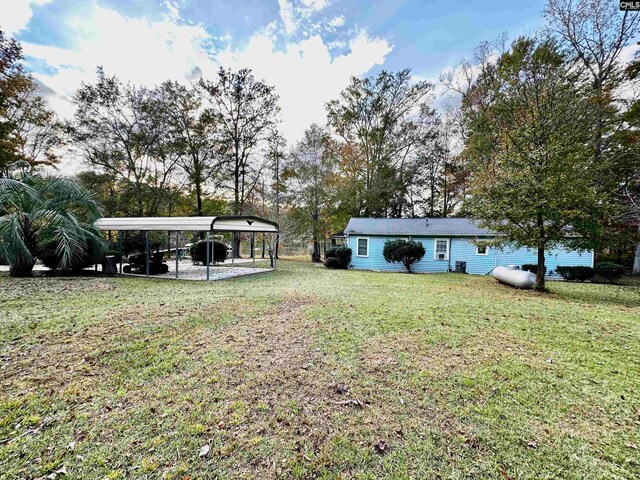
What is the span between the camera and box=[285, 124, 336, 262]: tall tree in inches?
758

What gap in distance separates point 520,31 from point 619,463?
20583 millimetres

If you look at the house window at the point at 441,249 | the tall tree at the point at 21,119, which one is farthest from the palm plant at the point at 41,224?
the house window at the point at 441,249

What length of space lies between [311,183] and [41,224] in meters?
14.1

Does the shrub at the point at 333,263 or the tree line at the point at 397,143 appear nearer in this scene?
Result: the tree line at the point at 397,143

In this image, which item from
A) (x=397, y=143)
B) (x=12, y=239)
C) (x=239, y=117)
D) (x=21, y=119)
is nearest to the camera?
(x=12, y=239)

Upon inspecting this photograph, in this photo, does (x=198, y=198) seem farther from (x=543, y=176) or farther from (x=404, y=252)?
(x=543, y=176)

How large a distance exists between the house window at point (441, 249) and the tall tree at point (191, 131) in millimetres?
16121

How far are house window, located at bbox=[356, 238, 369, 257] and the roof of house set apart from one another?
500 mm

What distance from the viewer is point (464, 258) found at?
47.8 feet

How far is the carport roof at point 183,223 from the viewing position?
9.16m

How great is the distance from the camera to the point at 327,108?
21.6 metres

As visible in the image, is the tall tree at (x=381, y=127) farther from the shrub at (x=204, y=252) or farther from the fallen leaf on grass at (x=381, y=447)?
the fallen leaf on grass at (x=381, y=447)

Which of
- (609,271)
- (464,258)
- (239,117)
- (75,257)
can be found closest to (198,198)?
(239,117)

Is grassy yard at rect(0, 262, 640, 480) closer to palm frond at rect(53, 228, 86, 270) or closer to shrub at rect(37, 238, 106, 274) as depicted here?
palm frond at rect(53, 228, 86, 270)
